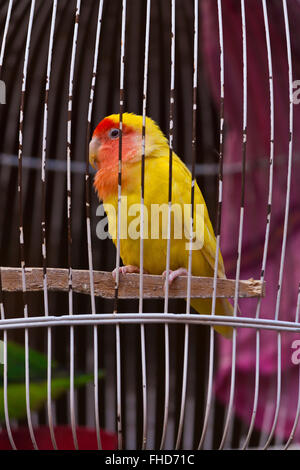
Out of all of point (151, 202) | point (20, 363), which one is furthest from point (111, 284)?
point (20, 363)

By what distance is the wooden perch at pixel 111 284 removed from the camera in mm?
612

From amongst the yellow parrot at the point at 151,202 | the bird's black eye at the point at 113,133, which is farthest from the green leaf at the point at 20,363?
the bird's black eye at the point at 113,133

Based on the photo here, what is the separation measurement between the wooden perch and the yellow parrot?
11 centimetres

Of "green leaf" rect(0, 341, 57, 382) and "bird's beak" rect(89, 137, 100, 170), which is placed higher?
"bird's beak" rect(89, 137, 100, 170)

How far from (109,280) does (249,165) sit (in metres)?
0.57

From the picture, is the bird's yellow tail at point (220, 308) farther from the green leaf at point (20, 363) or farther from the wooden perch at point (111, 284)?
the green leaf at point (20, 363)

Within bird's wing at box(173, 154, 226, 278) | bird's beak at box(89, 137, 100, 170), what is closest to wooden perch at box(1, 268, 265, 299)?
bird's wing at box(173, 154, 226, 278)

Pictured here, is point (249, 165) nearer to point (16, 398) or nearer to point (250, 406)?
point (250, 406)

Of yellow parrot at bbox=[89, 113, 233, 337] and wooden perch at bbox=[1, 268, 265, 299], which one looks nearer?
wooden perch at bbox=[1, 268, 265, 299]

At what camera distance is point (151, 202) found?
74 centimetres

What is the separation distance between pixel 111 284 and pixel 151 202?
164mm

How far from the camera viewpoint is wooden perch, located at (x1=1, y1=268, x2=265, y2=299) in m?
0.61

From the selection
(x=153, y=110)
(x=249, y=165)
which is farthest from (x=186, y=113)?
(x=249, y=165)

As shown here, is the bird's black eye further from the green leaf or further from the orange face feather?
the green leaf
